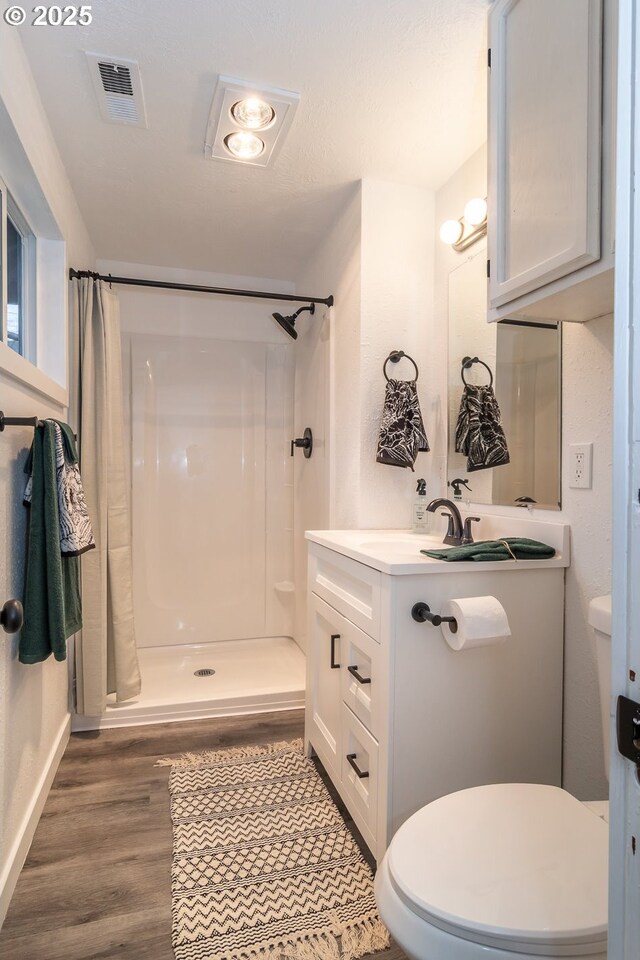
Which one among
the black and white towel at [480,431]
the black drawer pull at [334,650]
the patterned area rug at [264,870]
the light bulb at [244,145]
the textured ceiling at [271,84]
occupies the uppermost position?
the textured ceiling at [271,84]

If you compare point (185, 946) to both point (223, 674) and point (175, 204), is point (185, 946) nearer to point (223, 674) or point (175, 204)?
point (223, 674)

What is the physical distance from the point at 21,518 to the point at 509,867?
149 centimetres

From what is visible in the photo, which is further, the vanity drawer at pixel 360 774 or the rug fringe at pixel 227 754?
the rug fringe at pixel 227 754

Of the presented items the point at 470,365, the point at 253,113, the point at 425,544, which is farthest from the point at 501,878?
the point at 253,113

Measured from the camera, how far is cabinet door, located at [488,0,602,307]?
1062 millimetres

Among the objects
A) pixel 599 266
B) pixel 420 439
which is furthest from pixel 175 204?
pixel 599 266

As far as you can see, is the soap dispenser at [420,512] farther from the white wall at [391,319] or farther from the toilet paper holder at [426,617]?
the toilet paper holder at [426,617]

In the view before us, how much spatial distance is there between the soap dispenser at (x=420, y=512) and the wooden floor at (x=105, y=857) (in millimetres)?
1042

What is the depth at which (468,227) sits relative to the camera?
1.93 m

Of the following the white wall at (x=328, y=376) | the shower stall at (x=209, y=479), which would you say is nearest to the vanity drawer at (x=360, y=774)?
the white wall at (x=328, y=376)

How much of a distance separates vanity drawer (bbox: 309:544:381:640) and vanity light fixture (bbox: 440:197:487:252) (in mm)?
1239

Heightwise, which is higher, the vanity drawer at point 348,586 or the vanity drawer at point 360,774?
the vanity drawer at point 348,586

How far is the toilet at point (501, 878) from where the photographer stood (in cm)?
80

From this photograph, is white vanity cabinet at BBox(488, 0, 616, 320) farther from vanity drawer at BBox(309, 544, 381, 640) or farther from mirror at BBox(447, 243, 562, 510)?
vanity drawer at BBox(309, 544, 381, 640)
